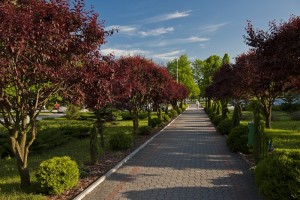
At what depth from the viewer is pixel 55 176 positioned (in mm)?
7539

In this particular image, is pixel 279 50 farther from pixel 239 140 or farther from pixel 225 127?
pixel 225 127

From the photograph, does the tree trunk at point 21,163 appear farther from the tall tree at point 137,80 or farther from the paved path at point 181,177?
the tall tree at point 137,80

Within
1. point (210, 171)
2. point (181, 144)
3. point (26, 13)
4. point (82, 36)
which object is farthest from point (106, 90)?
point (181, 144)

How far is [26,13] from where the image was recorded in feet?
21.5

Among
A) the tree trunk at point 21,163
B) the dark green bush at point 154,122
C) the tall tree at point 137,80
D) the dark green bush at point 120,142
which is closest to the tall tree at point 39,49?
the tree trunk at point 21,163

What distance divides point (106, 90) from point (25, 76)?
1.73 metres

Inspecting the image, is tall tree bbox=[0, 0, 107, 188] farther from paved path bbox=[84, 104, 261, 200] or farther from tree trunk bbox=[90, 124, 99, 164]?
tree trunk bbox=[90, 124, 99, 164]

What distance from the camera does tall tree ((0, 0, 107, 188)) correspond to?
6254mm

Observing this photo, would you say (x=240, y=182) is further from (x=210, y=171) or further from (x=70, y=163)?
(x=70, y=163)

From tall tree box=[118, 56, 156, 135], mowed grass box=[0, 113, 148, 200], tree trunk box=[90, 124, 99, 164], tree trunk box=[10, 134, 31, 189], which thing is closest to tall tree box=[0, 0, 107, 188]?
tree trunk box=[10, 134, 31, 189]

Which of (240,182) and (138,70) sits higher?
(138,70)

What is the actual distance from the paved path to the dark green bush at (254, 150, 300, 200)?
3.18 feet

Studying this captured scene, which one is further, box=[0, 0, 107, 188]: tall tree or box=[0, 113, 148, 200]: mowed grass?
box=[0, 113, 148, 200]: mowed grass

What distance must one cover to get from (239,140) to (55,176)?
7673mm
